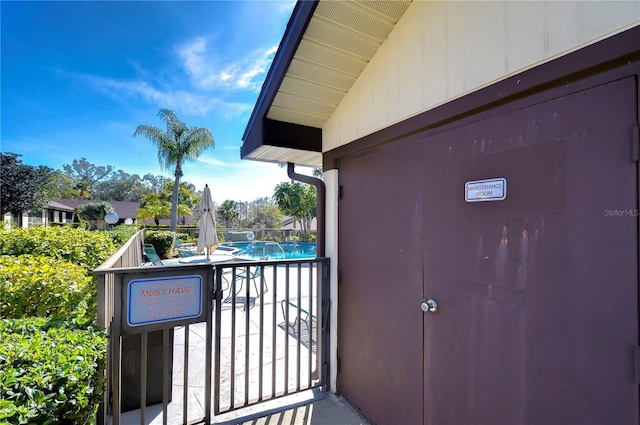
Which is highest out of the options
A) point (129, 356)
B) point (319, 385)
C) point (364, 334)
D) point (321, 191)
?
point (321, 191)

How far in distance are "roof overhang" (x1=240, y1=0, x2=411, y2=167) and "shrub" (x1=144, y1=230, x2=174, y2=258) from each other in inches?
425

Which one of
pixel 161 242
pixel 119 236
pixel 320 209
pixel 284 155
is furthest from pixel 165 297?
pixel 161 242

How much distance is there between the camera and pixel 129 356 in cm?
236

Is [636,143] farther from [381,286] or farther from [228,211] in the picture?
[228,211]

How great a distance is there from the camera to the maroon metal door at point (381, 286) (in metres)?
1.92

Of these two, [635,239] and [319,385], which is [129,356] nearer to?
[319,385]

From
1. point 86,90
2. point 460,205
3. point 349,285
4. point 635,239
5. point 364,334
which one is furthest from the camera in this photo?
point 86,90

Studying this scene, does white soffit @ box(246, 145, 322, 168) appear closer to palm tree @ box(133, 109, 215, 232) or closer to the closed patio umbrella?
the closed patio umbrella

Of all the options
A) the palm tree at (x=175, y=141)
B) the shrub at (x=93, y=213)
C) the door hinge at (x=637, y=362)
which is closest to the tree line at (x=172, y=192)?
the palm tree at (x=175, y=141)

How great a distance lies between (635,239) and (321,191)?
2.12m

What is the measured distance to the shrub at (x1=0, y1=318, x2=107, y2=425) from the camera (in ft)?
3.05

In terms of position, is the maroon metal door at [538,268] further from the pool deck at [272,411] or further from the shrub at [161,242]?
the shrub at [161,242]

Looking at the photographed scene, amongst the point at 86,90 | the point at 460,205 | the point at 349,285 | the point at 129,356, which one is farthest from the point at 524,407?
the point at 86,90

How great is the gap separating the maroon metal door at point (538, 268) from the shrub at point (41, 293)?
7.99ft
